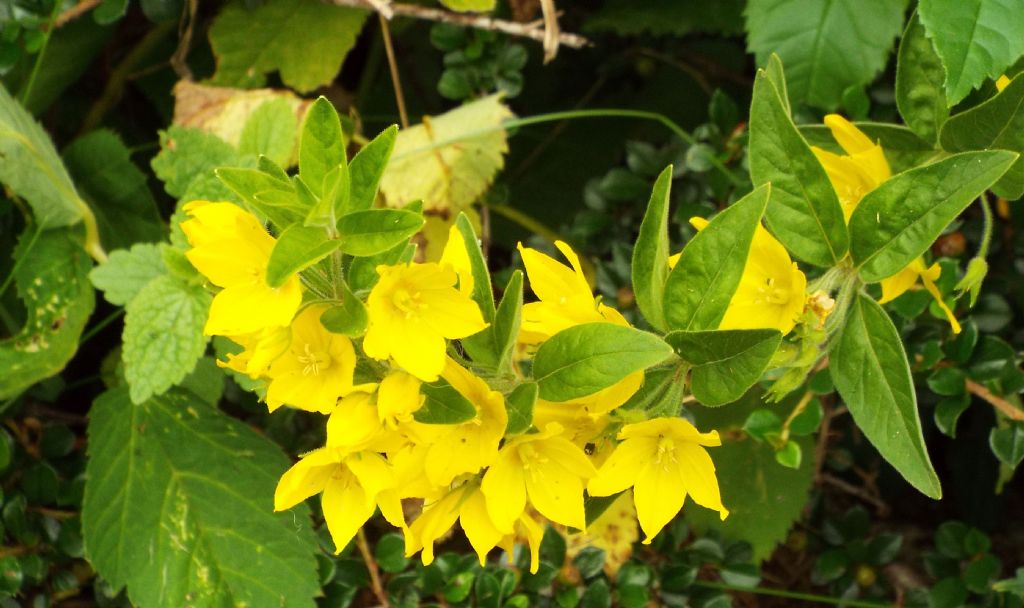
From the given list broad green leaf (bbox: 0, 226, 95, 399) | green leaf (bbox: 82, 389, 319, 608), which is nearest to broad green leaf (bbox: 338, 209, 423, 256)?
green leaf (bbox: 82, 389, 319, 608)

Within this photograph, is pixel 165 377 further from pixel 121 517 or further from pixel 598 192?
pixel 598 192

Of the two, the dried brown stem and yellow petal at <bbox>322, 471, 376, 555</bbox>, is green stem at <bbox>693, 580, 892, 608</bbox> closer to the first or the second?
yellow petal at <bbox>322, 471, 376, 555</bbox>

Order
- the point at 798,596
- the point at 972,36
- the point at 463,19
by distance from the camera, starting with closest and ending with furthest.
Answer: the point at 972,36, the point at 798,596, the point at 463,19

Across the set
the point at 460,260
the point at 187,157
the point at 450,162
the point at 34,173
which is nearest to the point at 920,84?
the point at 460,260

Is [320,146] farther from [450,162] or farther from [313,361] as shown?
[450,162]

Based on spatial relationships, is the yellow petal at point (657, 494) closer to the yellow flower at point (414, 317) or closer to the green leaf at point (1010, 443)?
the yellow flower at point (414, 317)

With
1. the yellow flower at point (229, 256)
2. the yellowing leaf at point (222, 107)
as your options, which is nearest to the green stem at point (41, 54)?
the yellowing leaf at point (222, 107)
